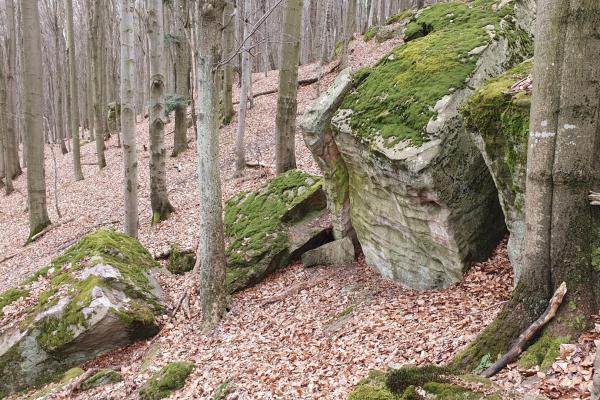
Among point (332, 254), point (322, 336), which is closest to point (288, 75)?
point (332, 254)

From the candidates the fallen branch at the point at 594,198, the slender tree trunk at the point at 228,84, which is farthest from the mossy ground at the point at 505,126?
the slender tree trunk at the point at 228,84

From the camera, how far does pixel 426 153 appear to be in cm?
560

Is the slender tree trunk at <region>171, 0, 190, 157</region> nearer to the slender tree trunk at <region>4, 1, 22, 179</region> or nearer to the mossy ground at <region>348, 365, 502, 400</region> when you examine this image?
the slender tree trunk at <region>4, 1, 22, 179</region>

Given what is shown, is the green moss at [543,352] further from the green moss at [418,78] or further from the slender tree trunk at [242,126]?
the slender tree trunk at [242,126]

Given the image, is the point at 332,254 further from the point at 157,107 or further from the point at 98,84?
the point at 98,84

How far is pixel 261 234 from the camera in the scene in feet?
28.7

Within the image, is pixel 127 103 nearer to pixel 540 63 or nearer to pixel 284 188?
pixel 284 188

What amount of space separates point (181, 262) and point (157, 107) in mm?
Answer: 4242

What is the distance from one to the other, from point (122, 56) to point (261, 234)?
18.8ft

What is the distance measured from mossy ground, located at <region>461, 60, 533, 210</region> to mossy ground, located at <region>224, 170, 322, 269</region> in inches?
174

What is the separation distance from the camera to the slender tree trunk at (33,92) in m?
12.7

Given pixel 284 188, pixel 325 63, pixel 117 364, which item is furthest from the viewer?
pixel 325 63

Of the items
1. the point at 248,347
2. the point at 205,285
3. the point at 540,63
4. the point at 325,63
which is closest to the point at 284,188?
the point at 205,285

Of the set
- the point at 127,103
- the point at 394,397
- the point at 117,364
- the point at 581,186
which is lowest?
the point at 117,364
